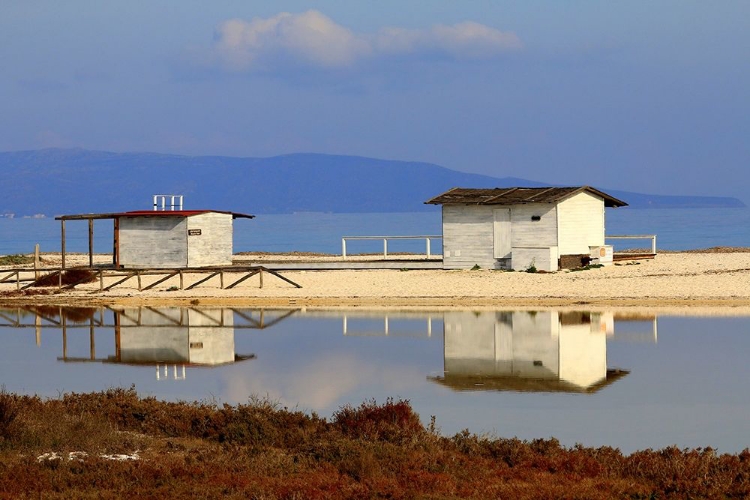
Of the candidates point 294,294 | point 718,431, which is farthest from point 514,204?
point 718,431

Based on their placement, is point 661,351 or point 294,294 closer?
point 661,351

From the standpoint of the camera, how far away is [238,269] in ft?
120

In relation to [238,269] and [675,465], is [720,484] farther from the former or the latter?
[238,269]

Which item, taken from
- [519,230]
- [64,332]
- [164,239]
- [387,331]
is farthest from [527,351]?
[164,239]

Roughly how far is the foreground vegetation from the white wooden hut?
27202 millimetres

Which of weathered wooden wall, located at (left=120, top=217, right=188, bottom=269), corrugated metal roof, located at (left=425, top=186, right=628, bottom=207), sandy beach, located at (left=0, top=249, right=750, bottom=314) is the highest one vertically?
corrugated metal roof, located at (left=425, top=186, right=628, bottom=207)

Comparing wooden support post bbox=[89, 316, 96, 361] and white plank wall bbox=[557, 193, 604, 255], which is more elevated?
white plank wall bbox=[557, 193, 604, 255]

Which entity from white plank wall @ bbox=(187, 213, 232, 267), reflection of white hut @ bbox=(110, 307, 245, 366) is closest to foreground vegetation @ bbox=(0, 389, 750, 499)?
reflection of white hut @ bbox=(110, 307, 245, 366)

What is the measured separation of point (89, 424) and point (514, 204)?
29181 mm

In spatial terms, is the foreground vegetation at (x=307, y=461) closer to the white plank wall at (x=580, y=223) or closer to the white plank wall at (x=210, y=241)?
the white plank wall at (x=580, y=223)

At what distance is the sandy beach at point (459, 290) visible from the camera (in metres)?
32.2

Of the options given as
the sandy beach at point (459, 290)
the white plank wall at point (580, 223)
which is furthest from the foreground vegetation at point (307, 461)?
the white plank wall at point (580, 223)

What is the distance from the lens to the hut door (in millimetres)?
41344

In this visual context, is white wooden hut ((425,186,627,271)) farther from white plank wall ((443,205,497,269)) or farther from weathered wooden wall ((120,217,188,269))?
weathered wooden wall ((120,217,188,269))
